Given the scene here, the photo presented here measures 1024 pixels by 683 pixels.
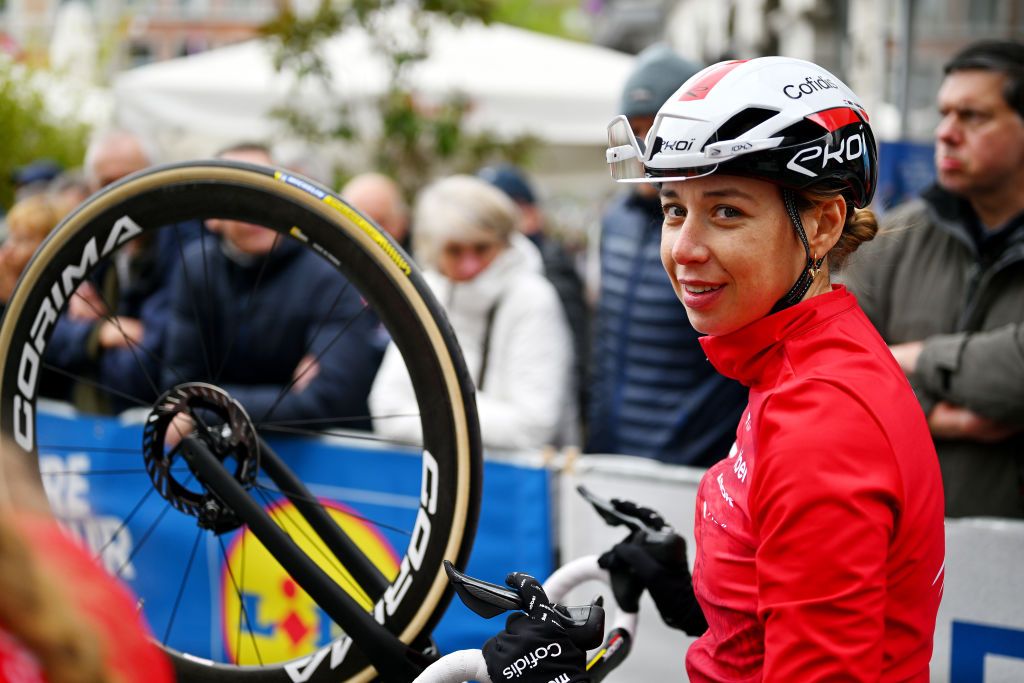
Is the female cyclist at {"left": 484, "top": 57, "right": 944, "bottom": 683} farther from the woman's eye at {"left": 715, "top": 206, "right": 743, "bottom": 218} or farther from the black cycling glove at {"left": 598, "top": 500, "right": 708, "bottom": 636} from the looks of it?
the black cycling glove at {"left": 598, "top": 500, "right": 708, "bottom": 636}

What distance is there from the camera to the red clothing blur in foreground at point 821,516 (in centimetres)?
154

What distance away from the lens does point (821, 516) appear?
60.2 inches

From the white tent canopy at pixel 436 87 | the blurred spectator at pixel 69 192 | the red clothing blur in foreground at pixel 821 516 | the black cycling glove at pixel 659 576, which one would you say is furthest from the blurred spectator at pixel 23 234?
the red clothing blur in foreground at pixel 821 516

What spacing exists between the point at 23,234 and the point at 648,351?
10.6 feet

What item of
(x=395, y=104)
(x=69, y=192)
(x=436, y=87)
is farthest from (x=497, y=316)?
(x=436, y=87)

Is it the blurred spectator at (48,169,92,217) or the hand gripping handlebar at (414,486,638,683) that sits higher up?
the blurred spectator at (48,169,92,217)

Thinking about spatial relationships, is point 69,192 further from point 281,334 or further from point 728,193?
point 728,193

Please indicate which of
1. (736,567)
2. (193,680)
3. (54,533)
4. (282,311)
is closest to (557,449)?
(282,311)

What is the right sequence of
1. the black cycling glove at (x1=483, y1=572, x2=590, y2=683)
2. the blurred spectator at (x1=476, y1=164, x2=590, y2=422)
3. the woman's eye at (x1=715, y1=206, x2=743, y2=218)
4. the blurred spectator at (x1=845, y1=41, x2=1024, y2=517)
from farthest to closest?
1. the blurred spectator at (x1=476, y1=164, x2=590, y2=422)
2. the blurred spectator at (x1=845, y1=41, x2=1024, y2=517)
3. the woman's eye at (x1=715, y1=206, x2=743, y2=218)
4. the black cycling glove at (x1=483, y1=572, x2=590, y2=683)

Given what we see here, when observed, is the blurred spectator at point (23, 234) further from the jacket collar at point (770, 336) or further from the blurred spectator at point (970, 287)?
the jacket collar at point (770, 336)

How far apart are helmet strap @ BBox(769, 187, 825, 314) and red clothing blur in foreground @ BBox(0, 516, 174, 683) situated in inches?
44.0

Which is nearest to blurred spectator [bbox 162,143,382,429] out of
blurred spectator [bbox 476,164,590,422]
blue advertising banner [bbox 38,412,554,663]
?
blue advertising banner [bbox 38,412,554,663]

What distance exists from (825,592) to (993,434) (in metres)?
1.95

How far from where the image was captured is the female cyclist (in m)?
1.54
